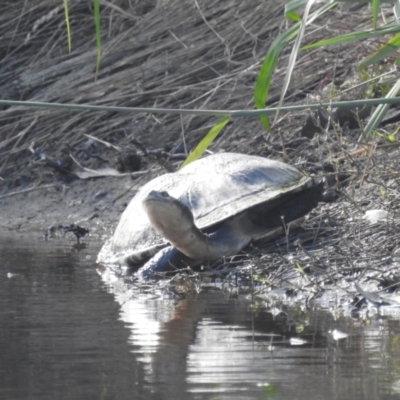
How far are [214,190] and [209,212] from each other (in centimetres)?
14

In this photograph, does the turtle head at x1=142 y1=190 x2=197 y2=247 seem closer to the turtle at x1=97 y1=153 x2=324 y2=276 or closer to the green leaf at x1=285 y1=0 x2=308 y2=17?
the turtle at x1=97 y1=153 x2=324 y2=276

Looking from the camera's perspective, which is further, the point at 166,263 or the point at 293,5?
the point at 166,263

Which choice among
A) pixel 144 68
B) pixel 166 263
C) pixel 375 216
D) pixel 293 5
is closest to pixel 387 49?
pixel 293 5

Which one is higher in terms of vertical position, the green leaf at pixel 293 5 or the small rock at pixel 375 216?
the green leaf at pixel 293 5

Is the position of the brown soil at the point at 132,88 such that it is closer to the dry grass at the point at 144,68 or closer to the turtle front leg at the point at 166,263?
the dry grass at the point at 144,68

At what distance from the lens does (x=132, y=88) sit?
392 inches

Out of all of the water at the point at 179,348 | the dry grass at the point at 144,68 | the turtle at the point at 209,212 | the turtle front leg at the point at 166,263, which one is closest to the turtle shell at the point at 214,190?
the turtle at the point at 209,212

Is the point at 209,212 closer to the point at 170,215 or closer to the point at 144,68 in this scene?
the point at 170,215

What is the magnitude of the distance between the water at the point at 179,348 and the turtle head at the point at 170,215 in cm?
66

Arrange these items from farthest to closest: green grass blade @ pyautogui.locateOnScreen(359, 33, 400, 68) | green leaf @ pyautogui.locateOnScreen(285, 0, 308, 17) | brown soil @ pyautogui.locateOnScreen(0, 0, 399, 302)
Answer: brown soil @ pyautogui.locateOnScreen(0, 0, 399, 302), green grass blade @ pyautogui.locateOnScreen(359, 33, 400, 68), green leaf @ pyautogui.locateOnScreen(285, 0, 308, 17)

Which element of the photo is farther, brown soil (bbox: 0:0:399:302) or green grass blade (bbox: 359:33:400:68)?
brown soil (bbox: 0:0:399:302)

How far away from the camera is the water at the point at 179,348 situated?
10.3 ft

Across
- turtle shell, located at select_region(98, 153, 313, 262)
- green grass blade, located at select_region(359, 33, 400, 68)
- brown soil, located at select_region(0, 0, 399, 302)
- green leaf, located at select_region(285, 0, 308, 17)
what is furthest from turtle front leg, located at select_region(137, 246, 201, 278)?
green leaf, located at select_region(285, 0, 308, 17)

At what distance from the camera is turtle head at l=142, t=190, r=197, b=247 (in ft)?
19.5
